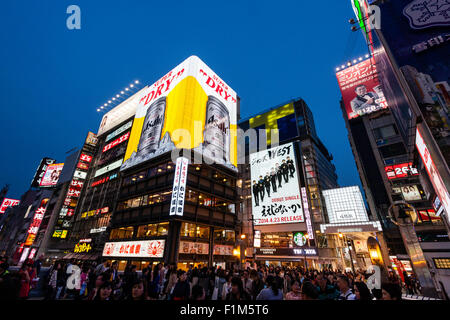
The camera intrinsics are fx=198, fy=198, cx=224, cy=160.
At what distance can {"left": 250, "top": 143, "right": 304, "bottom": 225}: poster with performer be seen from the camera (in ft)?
98.0

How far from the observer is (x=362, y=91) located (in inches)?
1478

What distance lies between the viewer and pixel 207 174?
1255 inches

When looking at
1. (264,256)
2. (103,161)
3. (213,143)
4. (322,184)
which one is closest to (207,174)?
(213,143)

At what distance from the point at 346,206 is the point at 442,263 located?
12639mm

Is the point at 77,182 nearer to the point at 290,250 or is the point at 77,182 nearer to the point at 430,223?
the point at 290,250

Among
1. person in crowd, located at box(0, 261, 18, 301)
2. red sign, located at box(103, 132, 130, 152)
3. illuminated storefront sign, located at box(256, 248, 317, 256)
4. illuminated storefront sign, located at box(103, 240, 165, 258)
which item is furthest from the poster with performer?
red sign, located at box(103, 132, 130, 152)

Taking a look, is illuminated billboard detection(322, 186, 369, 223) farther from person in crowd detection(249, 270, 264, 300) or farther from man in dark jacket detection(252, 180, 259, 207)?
person in crowd detection(249, 270, 264, 300)

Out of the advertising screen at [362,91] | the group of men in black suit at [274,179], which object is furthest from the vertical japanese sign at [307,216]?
the advertising screen at [362,91]

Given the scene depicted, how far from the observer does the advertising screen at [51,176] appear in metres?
52.4

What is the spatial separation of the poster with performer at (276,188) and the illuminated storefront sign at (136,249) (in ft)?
50.5

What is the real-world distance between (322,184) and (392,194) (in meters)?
11.3

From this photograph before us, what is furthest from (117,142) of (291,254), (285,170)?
(291,254)

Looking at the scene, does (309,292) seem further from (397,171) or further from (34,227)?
(34,227)

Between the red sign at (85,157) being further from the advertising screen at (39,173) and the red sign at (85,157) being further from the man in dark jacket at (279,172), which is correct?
the man in dark jacket at (279,172)
